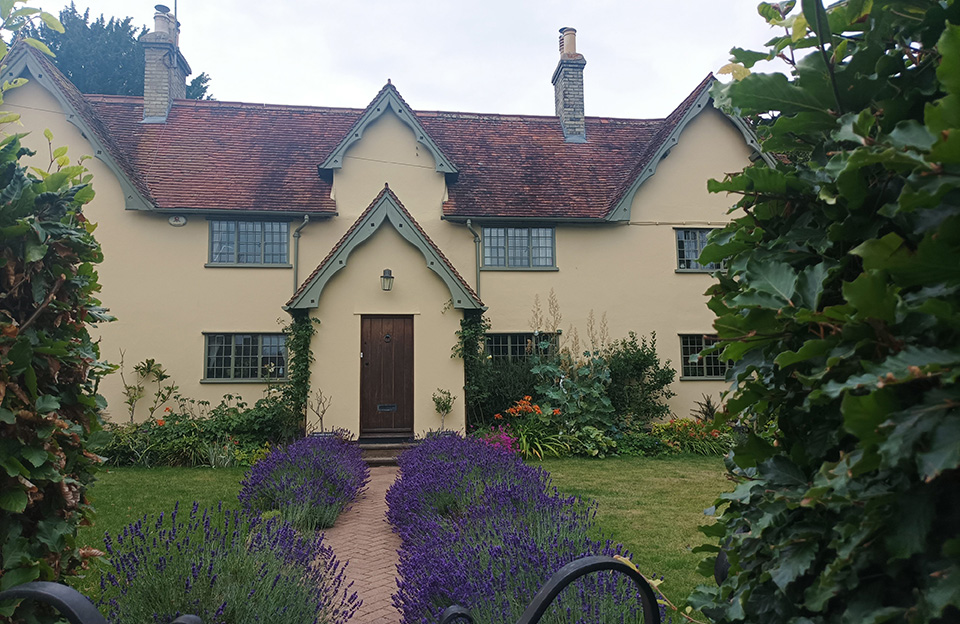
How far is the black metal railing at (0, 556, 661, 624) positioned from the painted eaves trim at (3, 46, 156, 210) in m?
15.5

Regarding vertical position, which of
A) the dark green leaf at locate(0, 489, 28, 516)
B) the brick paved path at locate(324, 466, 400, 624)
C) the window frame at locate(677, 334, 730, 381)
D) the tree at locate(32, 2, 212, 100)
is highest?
the tree at locate(32, 2, 212, 100)

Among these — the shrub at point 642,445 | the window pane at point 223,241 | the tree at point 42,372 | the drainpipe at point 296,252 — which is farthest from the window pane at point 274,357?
the tree at point 42,372

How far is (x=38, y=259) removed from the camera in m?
2.83

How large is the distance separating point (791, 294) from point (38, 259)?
10.2 ft

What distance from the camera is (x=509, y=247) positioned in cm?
1664

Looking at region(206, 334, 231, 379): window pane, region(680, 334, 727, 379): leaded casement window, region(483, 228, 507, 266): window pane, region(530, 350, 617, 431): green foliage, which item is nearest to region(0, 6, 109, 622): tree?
region(530, 350, 617, 431): green foliage

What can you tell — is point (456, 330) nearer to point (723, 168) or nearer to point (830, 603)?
point (723, 168)

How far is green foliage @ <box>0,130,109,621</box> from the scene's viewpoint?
103 inches

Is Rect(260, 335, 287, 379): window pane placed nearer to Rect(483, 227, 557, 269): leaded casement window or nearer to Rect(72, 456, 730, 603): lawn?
Rect(72, 456, 730, 603): lawn

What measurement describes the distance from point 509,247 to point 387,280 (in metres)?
4.37

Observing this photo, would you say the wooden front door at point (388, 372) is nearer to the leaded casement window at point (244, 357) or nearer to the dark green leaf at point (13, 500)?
the leaded casement window at point (244, 357)

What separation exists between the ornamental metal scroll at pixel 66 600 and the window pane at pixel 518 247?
50.0 feet

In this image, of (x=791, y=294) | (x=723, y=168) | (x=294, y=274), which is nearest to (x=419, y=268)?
(x=294, y=274)

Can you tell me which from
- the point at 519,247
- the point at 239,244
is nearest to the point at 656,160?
the point at 519,247
